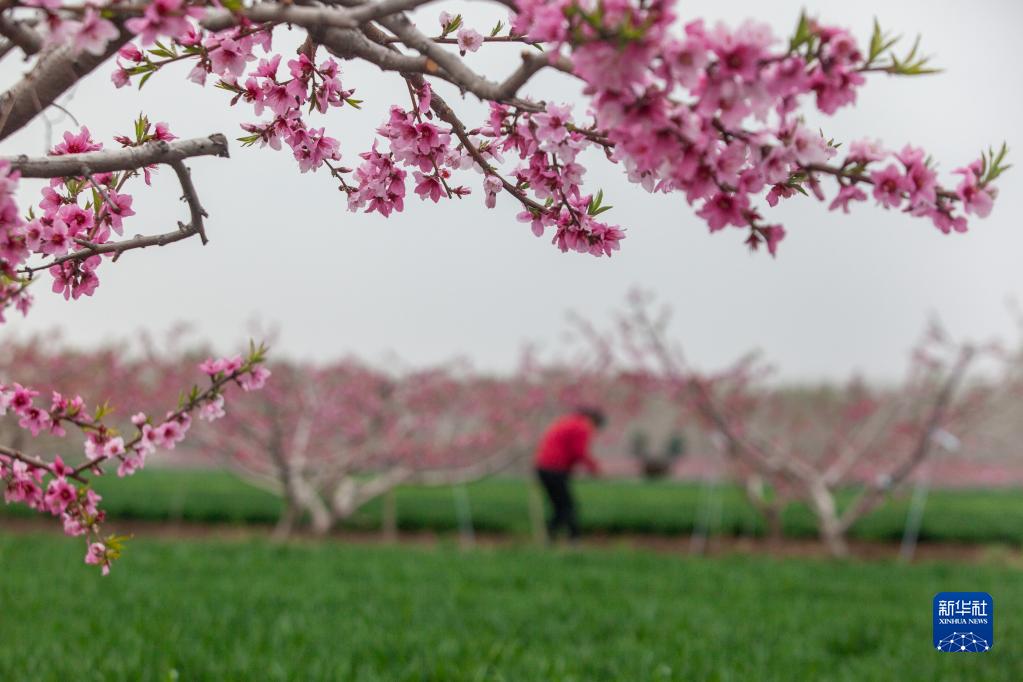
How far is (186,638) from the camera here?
13.2 ft

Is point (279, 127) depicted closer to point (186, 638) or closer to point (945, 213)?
point (945, 213)

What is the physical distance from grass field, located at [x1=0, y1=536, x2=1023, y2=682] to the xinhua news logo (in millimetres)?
84

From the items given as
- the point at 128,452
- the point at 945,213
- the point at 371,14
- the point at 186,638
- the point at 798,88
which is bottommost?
the point at 186,638

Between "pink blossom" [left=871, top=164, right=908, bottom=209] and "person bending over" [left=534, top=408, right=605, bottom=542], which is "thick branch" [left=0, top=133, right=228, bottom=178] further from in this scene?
"person bending over" [left=534, top=408, right=605, bottom=542]

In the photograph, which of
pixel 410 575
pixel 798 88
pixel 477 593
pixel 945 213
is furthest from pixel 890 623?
pixel 798 88

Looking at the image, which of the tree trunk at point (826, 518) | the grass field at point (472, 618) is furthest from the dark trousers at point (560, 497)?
the tree trunk at point (826, 518)

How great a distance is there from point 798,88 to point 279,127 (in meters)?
1.26

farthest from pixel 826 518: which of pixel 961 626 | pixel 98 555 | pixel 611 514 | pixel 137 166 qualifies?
pixel 137 166

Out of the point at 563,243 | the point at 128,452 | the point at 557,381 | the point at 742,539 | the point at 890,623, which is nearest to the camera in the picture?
the point at 563,243

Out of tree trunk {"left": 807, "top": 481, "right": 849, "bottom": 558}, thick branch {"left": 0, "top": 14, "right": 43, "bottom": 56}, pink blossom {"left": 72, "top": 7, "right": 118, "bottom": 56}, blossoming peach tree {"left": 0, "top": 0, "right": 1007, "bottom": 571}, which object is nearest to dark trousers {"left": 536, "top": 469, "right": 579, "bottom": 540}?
tree trunk {"left": 807, "top": 481, "right": 849, "bottom": 558}

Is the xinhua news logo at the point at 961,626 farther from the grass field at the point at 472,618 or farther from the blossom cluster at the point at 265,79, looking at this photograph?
the blossom cluster at the point at 265,79

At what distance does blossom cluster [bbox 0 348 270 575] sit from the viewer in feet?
6.98

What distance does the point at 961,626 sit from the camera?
434cm

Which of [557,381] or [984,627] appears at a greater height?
[557,381]
